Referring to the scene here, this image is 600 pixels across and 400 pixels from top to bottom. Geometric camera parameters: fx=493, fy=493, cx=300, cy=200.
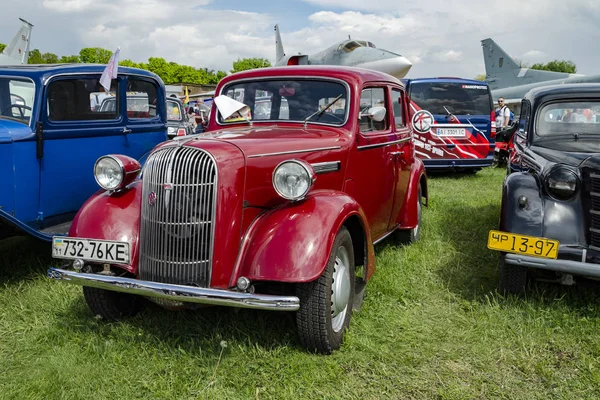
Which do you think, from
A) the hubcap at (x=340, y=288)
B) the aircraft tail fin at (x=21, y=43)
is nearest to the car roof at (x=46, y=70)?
the hubcap at (x=340, y=288)

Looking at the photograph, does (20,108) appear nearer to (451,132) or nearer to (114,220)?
(114,220)

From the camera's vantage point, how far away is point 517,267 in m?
3.75

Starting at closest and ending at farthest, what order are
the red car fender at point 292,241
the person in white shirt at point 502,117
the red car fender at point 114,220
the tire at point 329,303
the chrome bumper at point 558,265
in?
the red car fender at point 292,241, the tire at point 329,303, the red car fender at point 114,220, the chrome bumper at point 558,265, the person in white shirt at point 502,117

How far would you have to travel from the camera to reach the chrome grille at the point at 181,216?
9.36 feet

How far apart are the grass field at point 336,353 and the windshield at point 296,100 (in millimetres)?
1506

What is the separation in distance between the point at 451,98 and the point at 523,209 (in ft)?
22.2

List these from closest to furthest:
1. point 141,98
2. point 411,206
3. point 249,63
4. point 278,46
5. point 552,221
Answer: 1. point 552,221
2. point 411,206
3. point 141,98
4. point 278,46
5. point 249,63

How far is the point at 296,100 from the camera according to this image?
13.4 feet

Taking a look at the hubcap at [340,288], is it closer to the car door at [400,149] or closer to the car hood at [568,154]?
the car door at [400,149]

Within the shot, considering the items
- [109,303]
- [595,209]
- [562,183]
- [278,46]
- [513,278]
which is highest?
[278,46]

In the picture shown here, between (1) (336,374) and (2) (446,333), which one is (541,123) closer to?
(2) (446,333)

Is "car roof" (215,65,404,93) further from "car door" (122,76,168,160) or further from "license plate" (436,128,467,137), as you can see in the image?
"license plate" (436,128,467,137)

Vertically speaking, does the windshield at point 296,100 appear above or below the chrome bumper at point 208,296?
above

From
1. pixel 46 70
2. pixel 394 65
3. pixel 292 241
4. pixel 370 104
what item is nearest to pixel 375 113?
pixel 370 104
